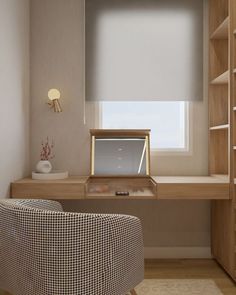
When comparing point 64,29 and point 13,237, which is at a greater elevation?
point 64,29

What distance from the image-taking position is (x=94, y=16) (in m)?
3.40

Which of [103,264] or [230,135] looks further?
[230,135]

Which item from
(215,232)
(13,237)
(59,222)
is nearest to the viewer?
(59,222)

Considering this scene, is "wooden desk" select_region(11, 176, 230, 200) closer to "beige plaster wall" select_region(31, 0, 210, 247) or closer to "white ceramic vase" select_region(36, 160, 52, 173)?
"white ceramic vase" select_region(36, 160, 52, 173)

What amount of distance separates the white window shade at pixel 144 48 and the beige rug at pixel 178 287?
1.59 m

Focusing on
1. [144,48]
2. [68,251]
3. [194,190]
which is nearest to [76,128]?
[144,48]

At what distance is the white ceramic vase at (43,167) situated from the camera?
3132 mm

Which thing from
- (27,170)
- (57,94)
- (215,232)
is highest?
(57,94)

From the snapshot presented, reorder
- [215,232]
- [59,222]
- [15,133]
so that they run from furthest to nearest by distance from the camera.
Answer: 1. [215,232]
2. [15,133]
3. [59,222]

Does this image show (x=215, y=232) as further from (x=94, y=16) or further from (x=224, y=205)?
(x=94, y=16)

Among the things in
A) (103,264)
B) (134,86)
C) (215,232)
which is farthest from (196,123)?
(103,264)

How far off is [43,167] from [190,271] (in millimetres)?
1519

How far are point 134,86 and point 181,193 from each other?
1.13 metres

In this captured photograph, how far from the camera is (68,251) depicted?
162 cm
